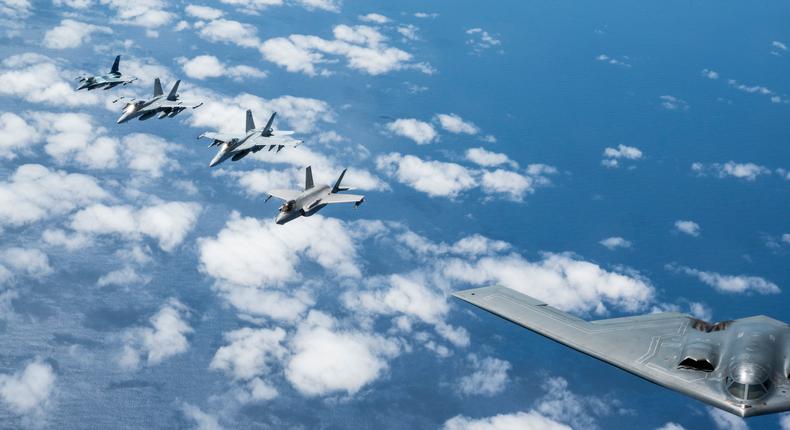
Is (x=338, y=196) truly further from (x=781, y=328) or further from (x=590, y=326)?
(x=781, y=328)

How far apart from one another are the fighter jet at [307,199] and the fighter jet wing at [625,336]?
38105 mm

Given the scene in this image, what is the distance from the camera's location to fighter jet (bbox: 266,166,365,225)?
78812 millimetres

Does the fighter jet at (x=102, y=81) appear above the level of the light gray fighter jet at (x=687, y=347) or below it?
above

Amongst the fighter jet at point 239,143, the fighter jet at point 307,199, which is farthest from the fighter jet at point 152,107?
the fighter jet at point 307,199

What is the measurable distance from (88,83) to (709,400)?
114m

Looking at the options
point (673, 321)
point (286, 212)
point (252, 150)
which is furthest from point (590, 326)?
point (252, 150)

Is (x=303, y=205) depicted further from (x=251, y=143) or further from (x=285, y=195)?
(x=251, y=143)

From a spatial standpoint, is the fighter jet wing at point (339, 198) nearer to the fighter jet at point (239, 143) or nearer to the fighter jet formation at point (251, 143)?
the fighter jet formation at point (251, 143)

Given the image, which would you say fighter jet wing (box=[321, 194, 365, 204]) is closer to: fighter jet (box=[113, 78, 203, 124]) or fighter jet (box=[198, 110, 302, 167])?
fighter jet (box=[198, 110, 302, 167])

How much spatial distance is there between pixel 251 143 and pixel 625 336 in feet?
220

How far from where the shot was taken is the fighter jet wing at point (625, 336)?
121ft

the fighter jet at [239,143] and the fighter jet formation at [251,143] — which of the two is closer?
the fighter jet formation at [251,143]

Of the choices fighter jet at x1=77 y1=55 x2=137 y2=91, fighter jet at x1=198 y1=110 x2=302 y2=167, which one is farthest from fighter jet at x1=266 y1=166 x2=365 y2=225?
fighter jet at x1=77 y1=55 x2=137 y2=91

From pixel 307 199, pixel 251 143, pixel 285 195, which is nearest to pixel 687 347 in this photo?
pixel 307 199
